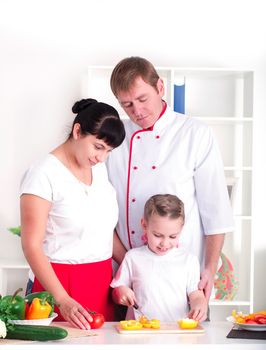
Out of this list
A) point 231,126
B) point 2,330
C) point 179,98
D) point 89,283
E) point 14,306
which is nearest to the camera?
point 2,330

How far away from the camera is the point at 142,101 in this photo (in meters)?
2.92

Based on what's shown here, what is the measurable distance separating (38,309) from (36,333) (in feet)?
0.45

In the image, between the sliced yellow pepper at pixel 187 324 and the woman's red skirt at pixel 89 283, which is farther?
the woman's red skirt at pixel 89 283

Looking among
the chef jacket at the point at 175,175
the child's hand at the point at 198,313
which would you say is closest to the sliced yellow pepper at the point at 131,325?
the child's hand at the point at 198,313

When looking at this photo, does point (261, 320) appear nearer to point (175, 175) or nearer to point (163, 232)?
point (163, 232)

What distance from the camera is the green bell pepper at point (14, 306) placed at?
97.2 inches

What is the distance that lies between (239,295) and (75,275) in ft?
9.20

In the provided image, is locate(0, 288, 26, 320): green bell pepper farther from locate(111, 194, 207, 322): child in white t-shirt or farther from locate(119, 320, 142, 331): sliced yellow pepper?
locate(111, 194, 207, 322): child in white t-shirt

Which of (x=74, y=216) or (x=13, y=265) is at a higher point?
(x=74, y=216)

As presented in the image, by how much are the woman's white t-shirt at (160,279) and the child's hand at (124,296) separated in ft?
0.16

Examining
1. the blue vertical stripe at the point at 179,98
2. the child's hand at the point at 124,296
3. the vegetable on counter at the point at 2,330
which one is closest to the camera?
the vegetable on counter at the point at 2,330

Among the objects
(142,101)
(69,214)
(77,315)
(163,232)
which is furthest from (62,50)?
(77,315)

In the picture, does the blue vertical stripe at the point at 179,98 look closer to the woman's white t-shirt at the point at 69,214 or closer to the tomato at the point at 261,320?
the woman's white t-shirt at the point at 69,214

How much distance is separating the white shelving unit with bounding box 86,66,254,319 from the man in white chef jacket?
227cm
